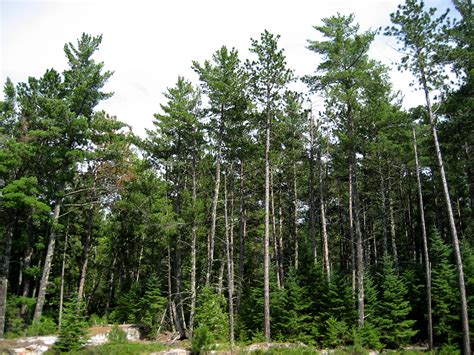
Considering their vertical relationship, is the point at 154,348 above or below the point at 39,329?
below

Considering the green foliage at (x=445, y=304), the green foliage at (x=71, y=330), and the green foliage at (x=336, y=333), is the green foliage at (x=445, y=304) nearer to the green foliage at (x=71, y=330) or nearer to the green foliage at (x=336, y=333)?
the green foliage at (x=336, y=333)

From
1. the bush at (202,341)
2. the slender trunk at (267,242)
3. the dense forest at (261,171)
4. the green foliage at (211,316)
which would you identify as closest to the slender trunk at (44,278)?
the dense forest at (261,171)

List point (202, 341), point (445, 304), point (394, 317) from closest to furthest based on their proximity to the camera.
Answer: point (202, 341) → point (445, 304) → point (394, 317)

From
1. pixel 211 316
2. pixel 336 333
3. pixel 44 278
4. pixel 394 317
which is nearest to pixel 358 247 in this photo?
pixel 336 333

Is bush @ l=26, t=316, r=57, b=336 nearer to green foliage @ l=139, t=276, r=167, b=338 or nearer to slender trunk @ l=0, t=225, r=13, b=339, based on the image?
slender trunk @ l=0, t=225, r=13, b=339

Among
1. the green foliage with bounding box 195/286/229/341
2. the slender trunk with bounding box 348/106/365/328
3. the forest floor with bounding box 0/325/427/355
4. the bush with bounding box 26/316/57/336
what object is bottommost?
the forest floor with bounding box 0/325/427/355

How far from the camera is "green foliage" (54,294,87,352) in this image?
635 inches

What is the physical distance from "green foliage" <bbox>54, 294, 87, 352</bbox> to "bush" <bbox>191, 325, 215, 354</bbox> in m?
5.22

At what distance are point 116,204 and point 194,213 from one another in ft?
22.1

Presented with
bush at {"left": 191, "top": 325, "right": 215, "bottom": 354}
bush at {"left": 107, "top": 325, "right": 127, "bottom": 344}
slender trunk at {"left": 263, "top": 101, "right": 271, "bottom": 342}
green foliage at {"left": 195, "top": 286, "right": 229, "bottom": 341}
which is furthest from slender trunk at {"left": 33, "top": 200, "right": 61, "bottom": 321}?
slender trunk at {"left": 263, "top": 101, "right": 271, "bottom": 342}

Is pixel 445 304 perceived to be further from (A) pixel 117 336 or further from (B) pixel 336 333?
(A) pixel 117 336

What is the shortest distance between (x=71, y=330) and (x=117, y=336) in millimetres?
3154

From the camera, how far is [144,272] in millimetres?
39312

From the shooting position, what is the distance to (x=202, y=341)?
15.8 metres
